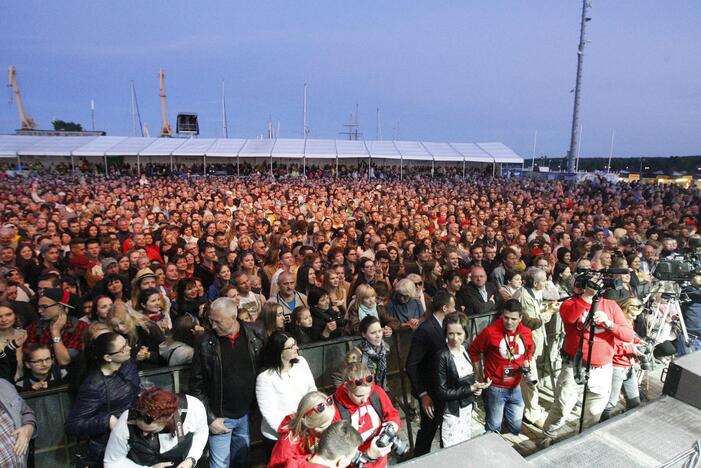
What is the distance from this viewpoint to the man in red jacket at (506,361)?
11.7 ft

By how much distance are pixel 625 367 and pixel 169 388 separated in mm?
3978

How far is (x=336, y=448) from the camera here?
224 cm

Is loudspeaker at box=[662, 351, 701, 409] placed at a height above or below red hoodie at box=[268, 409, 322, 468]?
above

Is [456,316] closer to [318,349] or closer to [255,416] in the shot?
[318,349]

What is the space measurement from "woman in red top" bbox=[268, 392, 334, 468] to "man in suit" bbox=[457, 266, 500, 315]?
2791mm

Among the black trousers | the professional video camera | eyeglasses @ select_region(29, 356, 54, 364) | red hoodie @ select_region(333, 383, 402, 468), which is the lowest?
the black trousers

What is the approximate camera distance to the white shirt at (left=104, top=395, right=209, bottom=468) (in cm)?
241

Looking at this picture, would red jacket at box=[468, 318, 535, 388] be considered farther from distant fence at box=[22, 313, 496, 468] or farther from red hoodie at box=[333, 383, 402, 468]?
red hoodie at box=[333, 383, 402, 468]

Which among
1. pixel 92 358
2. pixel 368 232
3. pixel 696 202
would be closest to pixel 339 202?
pixel 368 232

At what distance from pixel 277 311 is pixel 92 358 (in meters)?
1.54

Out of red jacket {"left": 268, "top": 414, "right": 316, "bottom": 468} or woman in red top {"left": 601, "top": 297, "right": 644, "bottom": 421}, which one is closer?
red jacket {"left": 268, "top": 414, "right": 316, "bottom": 468}

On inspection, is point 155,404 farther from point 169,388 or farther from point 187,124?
point 187,124

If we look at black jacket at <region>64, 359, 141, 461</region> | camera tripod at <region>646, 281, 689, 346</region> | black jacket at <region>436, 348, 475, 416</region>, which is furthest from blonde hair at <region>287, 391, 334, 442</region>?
camera tripod at <region>646, 281, 689, 346</region>

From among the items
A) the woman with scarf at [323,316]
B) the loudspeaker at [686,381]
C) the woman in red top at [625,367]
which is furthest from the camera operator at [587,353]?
the woman with scarf at [323,316]
